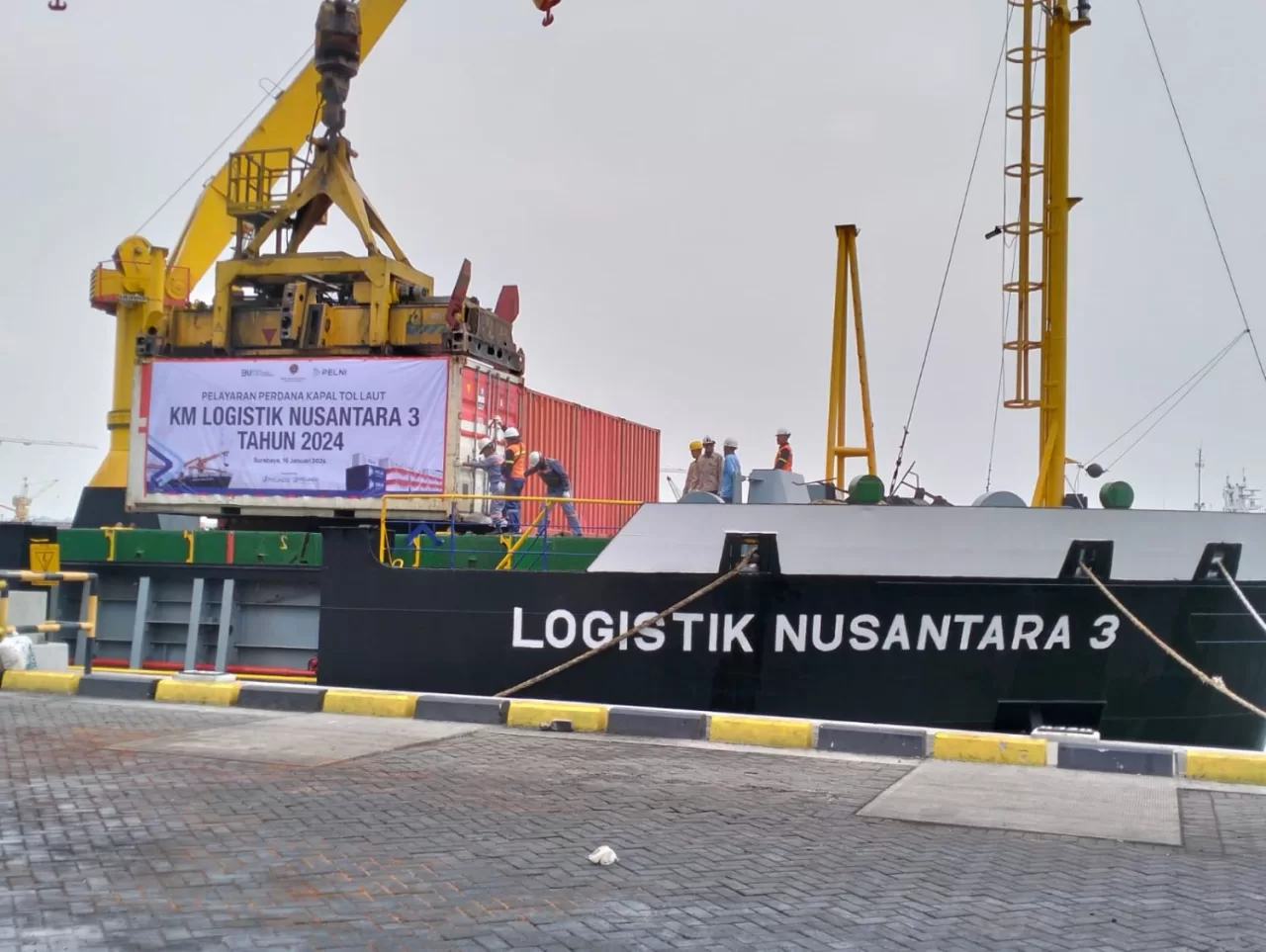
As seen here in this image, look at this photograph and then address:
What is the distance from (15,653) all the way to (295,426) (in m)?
4.92

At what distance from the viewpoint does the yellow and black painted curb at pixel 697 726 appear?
814cm

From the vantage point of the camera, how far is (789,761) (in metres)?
8.27

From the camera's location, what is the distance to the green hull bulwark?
1229 centimetres

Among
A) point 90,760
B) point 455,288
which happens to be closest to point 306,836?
point 90,760

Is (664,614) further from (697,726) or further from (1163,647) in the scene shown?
(1163,647)

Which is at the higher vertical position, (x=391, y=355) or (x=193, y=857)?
(x=391, y=355)

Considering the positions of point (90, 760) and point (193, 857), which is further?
point (90, 760)

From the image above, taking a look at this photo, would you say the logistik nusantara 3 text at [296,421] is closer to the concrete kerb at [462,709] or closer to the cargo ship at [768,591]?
the cargo ship at [768,591]

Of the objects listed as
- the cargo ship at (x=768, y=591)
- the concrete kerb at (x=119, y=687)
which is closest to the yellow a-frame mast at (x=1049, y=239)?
the cargo ship at (x=768, y=591)

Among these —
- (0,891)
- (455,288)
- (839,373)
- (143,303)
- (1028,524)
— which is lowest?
(0,891)

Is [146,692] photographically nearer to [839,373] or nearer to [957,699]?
[957,699]

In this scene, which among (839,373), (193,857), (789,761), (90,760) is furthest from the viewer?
(839,373)

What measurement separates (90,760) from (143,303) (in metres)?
16.4

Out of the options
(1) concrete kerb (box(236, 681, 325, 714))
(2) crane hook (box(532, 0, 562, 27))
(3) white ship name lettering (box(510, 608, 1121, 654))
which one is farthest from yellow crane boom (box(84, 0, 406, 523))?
(3) white ship name lettering (box(510, 608, 1121, 654))
